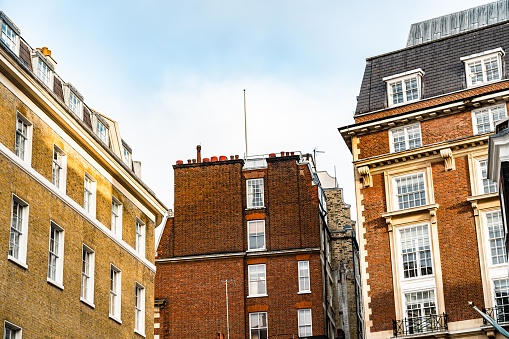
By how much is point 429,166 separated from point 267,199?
20249mm

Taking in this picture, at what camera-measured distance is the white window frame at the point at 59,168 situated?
34125mm

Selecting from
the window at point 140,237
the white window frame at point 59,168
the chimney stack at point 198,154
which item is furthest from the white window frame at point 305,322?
the white window frame at point 59,168

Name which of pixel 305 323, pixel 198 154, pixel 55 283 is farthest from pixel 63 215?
pixel 198 154

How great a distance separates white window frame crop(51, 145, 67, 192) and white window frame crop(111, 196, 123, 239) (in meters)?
4.89

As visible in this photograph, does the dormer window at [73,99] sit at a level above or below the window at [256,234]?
above

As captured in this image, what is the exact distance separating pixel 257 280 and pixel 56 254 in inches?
1156

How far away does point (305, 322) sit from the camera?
5978 centimetres

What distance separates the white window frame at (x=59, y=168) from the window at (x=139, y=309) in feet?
27.6

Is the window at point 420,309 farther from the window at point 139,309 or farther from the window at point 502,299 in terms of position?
the window at point 139,309

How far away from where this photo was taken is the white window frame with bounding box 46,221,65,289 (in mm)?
32938

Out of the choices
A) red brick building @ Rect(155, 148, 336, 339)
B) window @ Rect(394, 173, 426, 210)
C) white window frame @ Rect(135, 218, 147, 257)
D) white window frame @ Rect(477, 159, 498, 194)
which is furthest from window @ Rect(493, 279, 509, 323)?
red brick building @ Rect(155, 148, 336, 339)

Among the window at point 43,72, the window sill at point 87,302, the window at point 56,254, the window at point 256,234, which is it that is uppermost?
the window at point 43,72

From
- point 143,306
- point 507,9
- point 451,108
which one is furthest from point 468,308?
point 507,9

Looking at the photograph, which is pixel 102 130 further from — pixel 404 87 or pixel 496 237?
pixel 496 237
